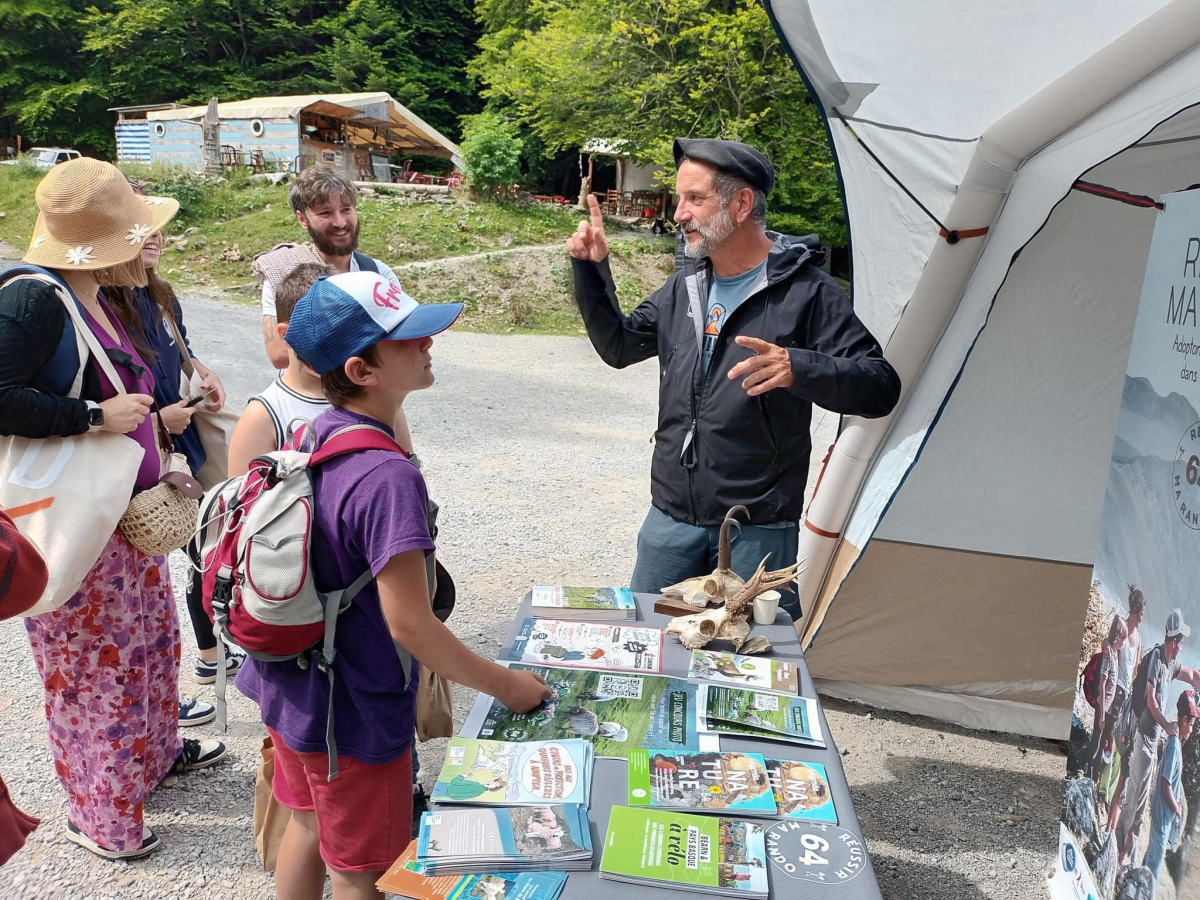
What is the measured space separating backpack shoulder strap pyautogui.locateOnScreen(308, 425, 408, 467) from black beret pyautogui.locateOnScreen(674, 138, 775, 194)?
150 centimetres

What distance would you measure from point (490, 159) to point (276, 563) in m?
21.0

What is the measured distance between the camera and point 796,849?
5.01ft

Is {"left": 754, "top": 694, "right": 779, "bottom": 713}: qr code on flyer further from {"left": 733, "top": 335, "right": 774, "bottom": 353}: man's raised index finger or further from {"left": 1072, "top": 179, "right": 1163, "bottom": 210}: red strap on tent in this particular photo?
{"left": 1072, "top": 179, "right": 1163, "bottom": 210}: red strap on tent

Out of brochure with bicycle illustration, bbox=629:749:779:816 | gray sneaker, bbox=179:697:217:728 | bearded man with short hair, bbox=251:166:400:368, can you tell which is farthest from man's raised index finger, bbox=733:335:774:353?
gray sneaker, bbox=179:697:217:728

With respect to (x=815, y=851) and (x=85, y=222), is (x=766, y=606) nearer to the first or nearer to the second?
(x=815, y=851)

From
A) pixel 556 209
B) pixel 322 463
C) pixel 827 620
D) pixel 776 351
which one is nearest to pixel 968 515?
pixel 827 620

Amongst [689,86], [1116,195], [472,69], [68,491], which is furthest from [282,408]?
[472,69]

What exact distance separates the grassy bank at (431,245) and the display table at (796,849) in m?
14.1

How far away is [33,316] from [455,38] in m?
42.2

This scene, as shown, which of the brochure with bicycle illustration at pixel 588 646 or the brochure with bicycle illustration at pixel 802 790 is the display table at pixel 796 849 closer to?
the brochure with bicycle illustration at pixel 802 790

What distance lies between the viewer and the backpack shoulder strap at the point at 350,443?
1.69m

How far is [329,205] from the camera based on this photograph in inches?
132

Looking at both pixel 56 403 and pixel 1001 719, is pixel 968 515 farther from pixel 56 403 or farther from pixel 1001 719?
pixel 56 403

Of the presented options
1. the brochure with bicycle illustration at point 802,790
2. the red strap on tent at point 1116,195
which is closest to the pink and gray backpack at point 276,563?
the brochure with bicycle illustration at point 802,790
